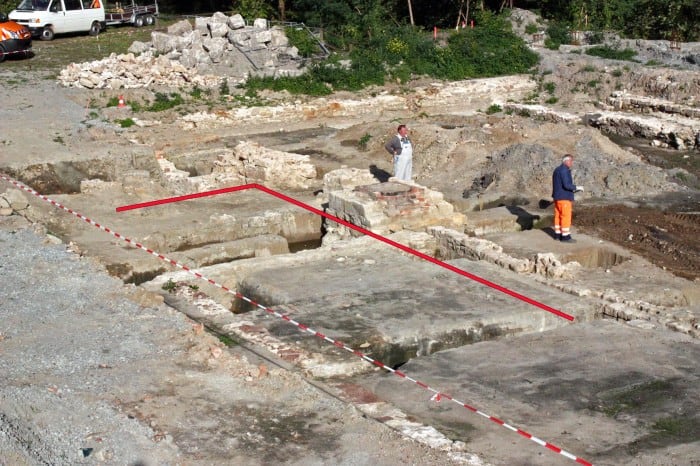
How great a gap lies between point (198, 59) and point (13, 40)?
4809 millimetres

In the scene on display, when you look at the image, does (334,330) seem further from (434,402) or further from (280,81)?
(280,81)

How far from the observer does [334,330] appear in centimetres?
1052

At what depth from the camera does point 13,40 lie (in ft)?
83.6

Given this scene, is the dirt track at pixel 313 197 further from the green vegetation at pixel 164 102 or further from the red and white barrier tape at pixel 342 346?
the green vegetation at pixel 164 102

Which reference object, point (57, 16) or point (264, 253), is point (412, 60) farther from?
point (264, 253)

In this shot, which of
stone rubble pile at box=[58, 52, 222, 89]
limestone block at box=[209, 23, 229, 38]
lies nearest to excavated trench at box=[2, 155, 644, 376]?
stone rubble pile at box=[58, 52, 222, 89]

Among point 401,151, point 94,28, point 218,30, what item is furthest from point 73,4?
point 401,151

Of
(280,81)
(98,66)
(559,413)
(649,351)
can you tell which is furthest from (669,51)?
(559,413)

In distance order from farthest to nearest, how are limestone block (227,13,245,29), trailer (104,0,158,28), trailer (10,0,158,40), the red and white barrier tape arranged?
trailer (104,0,158,28), trailer (10,0,158,40), limestone block (227,13,245,29), the red and white barrier tape

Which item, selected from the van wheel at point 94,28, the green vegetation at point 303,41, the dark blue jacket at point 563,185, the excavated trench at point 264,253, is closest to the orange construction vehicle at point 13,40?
the van wheel at point 94,28

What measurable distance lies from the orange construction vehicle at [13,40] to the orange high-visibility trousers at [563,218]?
16820 millimetres

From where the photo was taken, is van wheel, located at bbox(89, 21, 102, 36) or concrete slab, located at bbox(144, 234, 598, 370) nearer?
concrete slab, located at bbox(144, 234, 598, 370)

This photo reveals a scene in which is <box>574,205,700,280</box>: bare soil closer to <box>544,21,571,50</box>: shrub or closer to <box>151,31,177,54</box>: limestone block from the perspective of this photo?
<box>151,31,177,54</box>: limestone block

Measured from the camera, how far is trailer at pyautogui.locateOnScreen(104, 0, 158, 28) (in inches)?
1209
